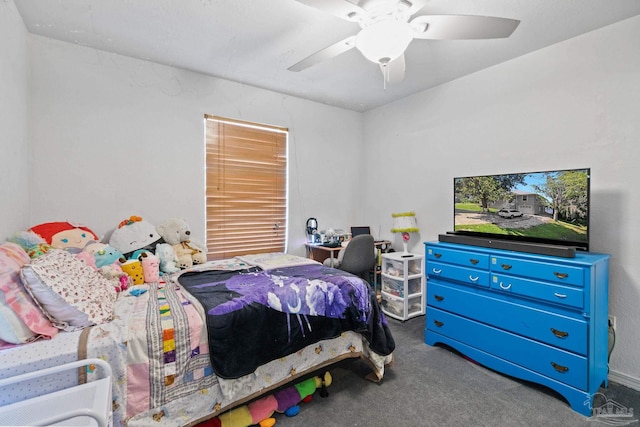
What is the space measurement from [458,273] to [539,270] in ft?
1.81

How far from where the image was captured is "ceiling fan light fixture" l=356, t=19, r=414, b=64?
1.35 m

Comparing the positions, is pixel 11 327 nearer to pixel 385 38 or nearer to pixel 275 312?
pixel 275 312

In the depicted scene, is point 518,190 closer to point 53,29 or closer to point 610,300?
point 610,300

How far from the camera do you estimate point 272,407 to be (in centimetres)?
165

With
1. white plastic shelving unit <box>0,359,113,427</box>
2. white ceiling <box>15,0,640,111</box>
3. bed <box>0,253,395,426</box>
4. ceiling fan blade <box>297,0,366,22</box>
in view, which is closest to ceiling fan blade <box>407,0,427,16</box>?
ceiling fan blade <box>297,0,366,22</box>

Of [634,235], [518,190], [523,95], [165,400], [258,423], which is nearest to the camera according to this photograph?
[165,400]

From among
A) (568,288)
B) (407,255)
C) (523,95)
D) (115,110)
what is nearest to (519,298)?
(568,288)

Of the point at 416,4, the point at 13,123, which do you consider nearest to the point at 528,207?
the point at 416,4

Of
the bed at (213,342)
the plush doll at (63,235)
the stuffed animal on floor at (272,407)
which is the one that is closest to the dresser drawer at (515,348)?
the bed at (213,342)

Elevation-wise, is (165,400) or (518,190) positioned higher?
(518,190)

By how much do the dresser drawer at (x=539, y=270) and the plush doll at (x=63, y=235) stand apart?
2948 millimetres

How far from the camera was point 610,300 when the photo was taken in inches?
80.3

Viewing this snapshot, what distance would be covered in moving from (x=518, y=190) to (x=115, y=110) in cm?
331

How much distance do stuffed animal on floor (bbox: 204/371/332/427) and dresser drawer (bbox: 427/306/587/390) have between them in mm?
1127
